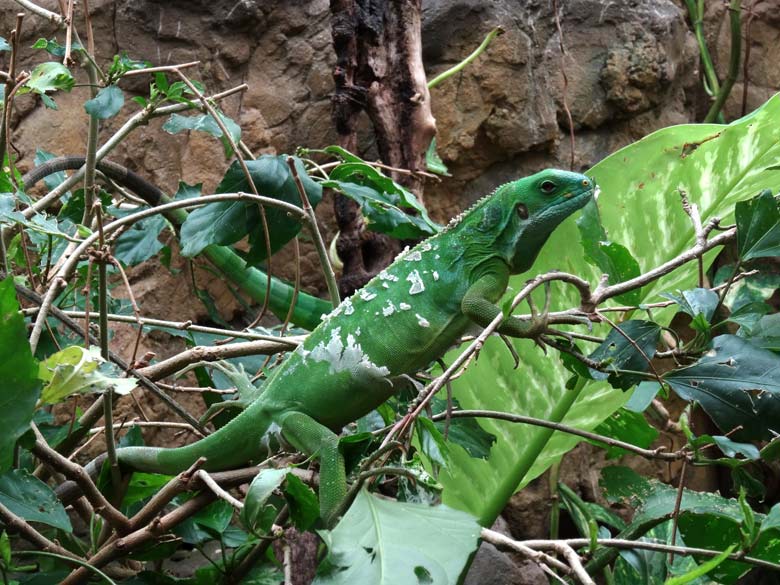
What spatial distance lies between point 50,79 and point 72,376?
0.92 metres

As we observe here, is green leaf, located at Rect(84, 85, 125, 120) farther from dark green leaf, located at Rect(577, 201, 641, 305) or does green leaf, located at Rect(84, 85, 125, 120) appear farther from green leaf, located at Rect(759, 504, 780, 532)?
green leaf, located at Rect(759, 504, 780, 532)

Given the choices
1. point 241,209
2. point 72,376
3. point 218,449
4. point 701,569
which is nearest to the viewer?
Result: point 701,569

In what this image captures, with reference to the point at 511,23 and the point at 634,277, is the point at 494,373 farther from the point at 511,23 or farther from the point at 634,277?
the point at 511,23

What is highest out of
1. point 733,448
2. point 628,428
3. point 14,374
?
point 14,374

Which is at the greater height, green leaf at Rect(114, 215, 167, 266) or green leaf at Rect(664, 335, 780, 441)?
green leaf at Rect(114, 215, 167, 266)

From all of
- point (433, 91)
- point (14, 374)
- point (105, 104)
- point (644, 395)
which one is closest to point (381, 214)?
point (105, 104)

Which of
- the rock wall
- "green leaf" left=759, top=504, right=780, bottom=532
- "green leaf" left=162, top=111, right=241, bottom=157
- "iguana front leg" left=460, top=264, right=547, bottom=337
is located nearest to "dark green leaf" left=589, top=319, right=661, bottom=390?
"iguana front leg" left=460, top=264, right=547, bottom=337

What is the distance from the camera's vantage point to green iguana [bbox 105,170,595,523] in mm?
2004

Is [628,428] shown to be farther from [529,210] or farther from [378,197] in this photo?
[378,197]

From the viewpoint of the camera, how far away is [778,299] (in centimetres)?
517

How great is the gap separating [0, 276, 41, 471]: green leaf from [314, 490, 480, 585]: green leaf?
0.50m

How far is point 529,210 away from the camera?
2.09 metres

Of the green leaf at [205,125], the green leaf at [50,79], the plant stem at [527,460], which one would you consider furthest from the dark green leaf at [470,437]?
the green leaf at [50,79]

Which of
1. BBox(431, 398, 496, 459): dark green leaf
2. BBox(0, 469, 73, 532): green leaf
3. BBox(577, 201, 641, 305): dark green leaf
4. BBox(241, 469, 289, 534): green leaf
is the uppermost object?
BBox(577, 201, 641, 305): dark green leaf
